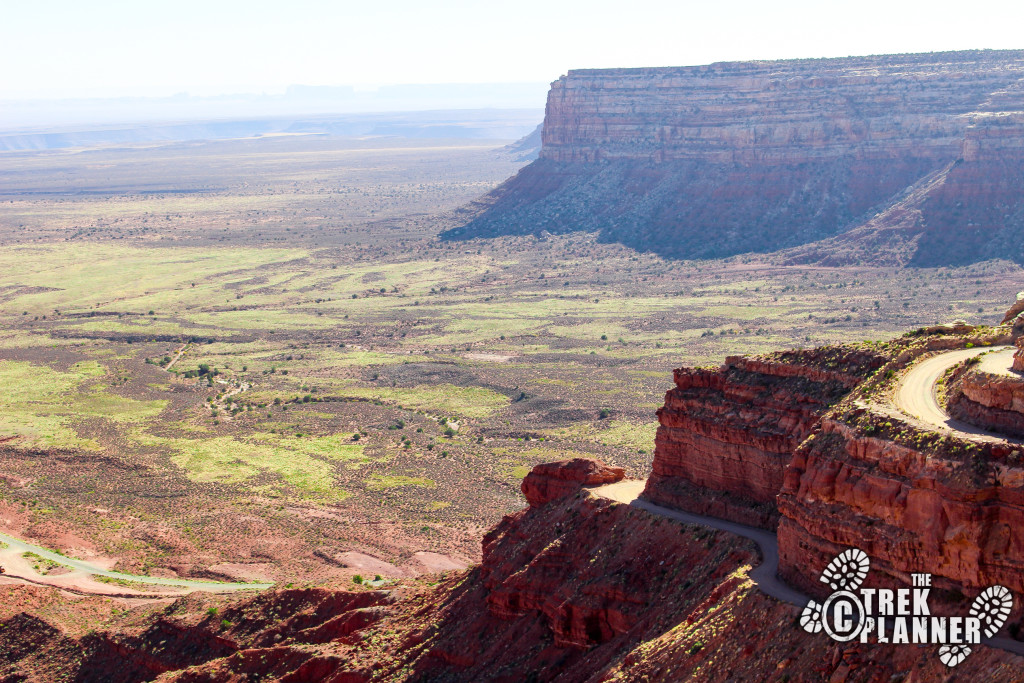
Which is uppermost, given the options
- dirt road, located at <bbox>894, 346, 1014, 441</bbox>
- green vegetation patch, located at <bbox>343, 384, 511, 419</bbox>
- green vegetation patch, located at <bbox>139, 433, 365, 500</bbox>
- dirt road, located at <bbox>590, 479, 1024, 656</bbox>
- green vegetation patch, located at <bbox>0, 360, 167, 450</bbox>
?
dirt road, located at <bbox>894, 346, 1014, 441</bbox>

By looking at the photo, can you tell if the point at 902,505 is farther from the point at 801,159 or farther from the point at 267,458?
the point at 801,159

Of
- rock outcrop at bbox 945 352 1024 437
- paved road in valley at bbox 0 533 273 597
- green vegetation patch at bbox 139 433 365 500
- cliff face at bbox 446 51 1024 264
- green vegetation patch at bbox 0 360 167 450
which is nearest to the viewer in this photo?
rock outcrop at bbox 945 352 1024 437

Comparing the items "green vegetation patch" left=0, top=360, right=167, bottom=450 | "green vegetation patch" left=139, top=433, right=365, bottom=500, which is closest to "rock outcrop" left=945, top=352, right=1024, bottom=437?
"green vegetation patch" left=139, top=433, right=365, bottom=500

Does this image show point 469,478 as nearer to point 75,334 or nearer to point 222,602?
point 222,602

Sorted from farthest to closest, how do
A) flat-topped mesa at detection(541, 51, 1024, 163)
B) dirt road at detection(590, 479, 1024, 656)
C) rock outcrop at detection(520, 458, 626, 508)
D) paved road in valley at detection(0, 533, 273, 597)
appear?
flat-topped mesa at detection(541, 51, 1024, 163), paved road in valley at detection(0, 533, 273, 597), rock outcrop at detection(520, 458, 626, 508), dirt road at detection(590, 479, 1024, 656)

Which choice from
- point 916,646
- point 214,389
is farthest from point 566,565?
point 214,389

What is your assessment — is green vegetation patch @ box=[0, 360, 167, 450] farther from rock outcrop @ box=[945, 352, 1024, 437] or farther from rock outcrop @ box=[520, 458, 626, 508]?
rock outcrop @ box=[945, 352, 1024, 437]

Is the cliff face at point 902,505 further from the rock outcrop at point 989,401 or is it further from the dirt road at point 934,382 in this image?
the rock outcrop at point 989,401
